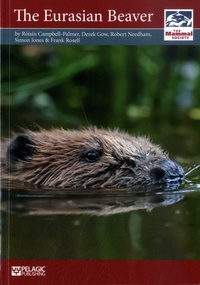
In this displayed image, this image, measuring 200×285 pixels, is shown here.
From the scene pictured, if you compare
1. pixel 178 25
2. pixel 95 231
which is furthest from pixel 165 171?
pixel 178 25

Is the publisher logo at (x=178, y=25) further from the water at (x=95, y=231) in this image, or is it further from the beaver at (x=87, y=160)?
the water at (x=95, y=231)

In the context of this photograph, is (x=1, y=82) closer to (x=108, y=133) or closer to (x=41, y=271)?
(x=108, y=133)

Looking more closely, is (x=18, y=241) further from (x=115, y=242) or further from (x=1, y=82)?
(x=1, y=82)

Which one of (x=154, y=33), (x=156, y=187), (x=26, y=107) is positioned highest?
(x=154, y=33)

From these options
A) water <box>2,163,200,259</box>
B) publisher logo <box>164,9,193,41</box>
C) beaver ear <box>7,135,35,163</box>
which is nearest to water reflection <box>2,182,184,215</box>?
water <box>2,163,200,259</box>

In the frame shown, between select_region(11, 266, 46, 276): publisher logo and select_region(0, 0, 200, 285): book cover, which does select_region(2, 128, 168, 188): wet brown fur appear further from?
select_region(11, 266, 46, 276): publisher logo

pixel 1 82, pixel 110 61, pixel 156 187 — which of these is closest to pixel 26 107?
pixel 1 82

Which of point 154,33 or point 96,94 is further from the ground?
point 154,33
